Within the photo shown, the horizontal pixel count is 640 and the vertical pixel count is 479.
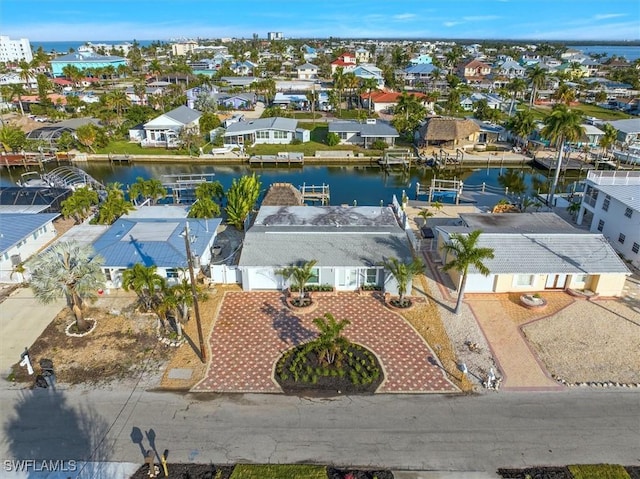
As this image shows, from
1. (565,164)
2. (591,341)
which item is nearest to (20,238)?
(591,341)

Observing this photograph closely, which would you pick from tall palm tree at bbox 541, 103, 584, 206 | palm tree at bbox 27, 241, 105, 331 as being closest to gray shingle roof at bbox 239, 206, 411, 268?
palm tree at bbox 27, 241, 105, 331

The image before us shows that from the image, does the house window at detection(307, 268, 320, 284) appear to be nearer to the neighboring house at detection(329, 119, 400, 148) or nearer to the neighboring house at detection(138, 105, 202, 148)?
the neighboring house at detection(329, 119, 400, 148)

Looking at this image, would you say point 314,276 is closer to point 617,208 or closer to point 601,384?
point 601,384

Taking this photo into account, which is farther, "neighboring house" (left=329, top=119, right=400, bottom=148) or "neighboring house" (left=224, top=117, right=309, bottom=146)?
"neighboring house" (left=224, top=117, right=309, bottom=146)

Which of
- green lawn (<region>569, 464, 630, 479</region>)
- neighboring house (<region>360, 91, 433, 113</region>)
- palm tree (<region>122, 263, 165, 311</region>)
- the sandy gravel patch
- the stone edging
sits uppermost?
neighboring house (<region>360, 91, 433, 113</region>)

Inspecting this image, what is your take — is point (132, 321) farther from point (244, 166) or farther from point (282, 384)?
point (244, 166)

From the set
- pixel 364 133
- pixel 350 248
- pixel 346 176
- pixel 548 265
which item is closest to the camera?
pixel 548 265
